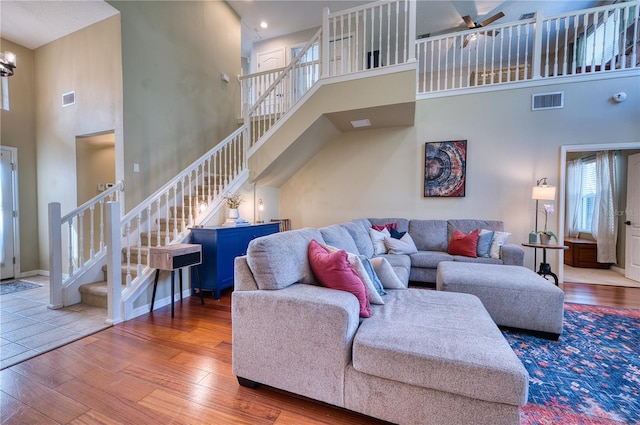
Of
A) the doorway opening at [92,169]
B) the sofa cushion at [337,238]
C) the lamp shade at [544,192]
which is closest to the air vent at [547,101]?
the lamp shade at [544,192]

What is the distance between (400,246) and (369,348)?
9.17ft

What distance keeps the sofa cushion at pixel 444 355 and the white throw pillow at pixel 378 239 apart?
225 cm

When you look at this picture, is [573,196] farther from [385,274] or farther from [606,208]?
[385,274]

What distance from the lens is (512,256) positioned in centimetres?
350

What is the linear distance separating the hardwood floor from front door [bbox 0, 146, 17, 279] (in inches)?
132

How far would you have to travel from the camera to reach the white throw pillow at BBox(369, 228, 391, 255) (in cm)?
391

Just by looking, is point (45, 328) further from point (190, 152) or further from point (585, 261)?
point (585, 261)

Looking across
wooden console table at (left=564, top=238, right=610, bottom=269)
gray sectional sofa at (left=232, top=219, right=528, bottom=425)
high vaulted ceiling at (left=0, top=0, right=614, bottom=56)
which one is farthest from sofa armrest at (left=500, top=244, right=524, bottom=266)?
high vaulted ceiling at (left=0, top=0, right=614, bottom=56)

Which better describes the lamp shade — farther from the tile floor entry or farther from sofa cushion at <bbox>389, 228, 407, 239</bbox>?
the tile floor entry

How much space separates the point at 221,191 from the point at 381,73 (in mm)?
2793

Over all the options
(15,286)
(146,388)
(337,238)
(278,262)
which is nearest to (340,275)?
(278,262)

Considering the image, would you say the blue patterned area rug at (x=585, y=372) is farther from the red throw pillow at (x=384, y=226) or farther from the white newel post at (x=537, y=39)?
the white newel post at (x=537, y=39)

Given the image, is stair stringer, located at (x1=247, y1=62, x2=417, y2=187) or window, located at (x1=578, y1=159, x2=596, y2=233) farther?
window, located at (x1=578, y1=159, x2=596, y2=233)

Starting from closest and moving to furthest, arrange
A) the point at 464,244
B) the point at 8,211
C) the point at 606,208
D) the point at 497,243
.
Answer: the point at 497,243 < the point at 464,244 < the point at 8,211 < the point at 606,208
